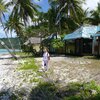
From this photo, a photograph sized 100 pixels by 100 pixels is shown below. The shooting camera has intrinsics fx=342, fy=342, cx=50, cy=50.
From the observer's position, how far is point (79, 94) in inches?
465

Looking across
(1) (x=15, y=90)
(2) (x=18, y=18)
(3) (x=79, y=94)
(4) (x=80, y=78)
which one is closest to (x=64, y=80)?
(4) (x=80, y=78)

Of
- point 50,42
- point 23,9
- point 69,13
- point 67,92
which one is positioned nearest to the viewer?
point 67,92

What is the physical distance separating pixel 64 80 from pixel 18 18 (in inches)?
1153

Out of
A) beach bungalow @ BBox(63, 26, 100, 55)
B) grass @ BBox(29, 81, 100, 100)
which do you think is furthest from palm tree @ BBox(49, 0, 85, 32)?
grass @ BBox(29, 81, 100, 100)

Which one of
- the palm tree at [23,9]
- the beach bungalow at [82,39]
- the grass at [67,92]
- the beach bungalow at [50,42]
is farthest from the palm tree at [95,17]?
the grass at [67,92]

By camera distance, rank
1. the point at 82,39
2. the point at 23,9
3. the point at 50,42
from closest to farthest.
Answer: the point at 82,39
the point at 23,9
the point at 50,42

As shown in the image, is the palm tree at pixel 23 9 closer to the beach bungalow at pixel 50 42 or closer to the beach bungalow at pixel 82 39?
the beach bungalow at pixel 50 42

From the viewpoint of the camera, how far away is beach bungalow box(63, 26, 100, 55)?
113 feet

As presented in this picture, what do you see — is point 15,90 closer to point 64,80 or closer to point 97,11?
point 64,80

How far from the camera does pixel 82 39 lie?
35812mm

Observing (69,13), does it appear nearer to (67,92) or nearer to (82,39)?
(82,39)

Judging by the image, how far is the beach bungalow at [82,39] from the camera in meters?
34.6

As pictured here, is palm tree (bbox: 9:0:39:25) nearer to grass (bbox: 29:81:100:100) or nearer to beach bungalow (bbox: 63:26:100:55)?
beach bungalow (bbox: 63:26:100:55)

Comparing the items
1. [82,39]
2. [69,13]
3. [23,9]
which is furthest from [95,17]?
[82,39]
